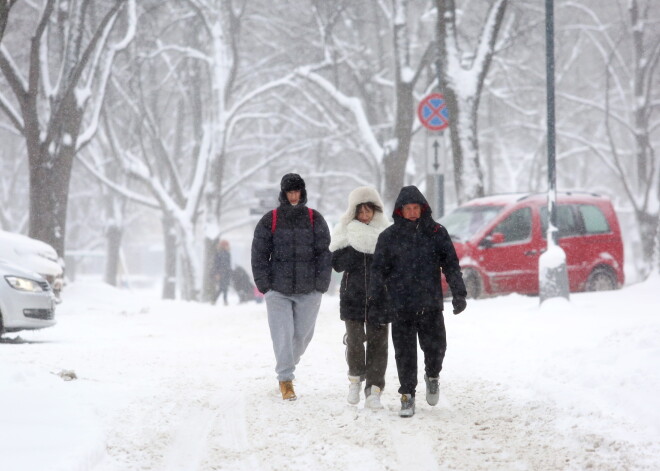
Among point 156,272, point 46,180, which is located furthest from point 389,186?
point 156,272

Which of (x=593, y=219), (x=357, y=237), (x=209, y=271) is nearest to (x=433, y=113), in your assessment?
(x=593, y=219)

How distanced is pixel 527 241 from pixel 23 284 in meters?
7.33

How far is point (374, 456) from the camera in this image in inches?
208

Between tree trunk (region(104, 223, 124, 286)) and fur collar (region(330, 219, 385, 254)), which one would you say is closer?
fur collar (region(330, 219, 385, 254))

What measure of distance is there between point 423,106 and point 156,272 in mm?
62272

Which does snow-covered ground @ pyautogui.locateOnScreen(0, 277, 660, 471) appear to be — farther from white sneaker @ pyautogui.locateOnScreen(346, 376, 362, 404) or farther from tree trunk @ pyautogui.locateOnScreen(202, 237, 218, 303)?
tree trunk @ pyautogui.locateOnScreen(202, 237, 218, 303)

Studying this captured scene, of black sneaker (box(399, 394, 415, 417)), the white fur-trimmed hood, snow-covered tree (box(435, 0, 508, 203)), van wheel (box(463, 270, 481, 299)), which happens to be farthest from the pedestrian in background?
black sneaker (box(399, 394, 415, 417))

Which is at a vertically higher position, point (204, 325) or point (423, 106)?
point (423, 106)

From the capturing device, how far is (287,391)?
6.96 m

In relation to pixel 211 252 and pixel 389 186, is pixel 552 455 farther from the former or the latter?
pixel 211 252

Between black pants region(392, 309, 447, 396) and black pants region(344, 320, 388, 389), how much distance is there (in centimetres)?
29

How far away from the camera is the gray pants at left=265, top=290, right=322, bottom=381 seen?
6.94m

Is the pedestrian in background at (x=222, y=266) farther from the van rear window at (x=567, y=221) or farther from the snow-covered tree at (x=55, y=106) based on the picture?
the van rear window at (x=567, y=221)

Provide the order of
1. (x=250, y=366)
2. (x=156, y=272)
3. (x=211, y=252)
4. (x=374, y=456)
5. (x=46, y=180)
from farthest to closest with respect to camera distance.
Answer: (x=156, y=272) → (x=211, y=252) → (x=46, y=180) → (x=250, y=366) → (x=374, y=456)
